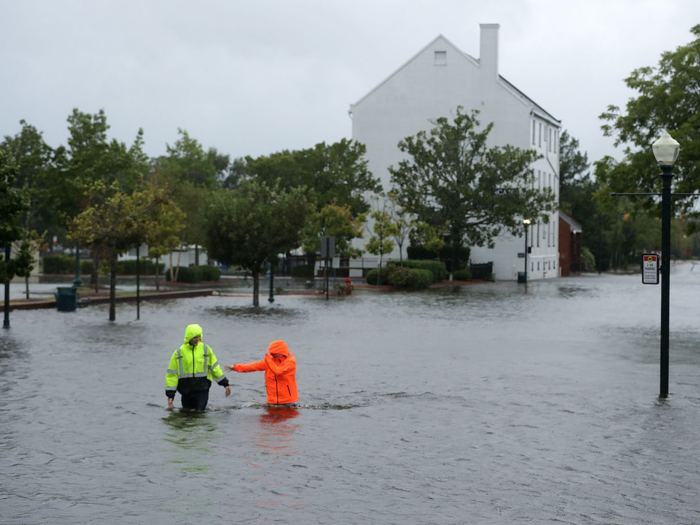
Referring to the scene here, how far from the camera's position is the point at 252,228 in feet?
103

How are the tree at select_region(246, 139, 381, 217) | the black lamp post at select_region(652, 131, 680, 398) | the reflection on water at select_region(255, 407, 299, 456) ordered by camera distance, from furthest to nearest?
1. the tree at select_region(246, 139, 381, 217)
2. the black lamp post at select_region(652, 131, 680, 398)
3. the reflection on water at select_region(255, 407, 299, 456)

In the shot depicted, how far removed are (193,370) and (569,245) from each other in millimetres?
73554

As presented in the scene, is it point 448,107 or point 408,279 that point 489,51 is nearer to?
point 448,107

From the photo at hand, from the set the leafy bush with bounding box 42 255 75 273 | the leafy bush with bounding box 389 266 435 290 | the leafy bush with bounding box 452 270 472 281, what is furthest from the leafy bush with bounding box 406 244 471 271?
the leafy bush with bounding box 42 255 75 273

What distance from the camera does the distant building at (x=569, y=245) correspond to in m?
77.8

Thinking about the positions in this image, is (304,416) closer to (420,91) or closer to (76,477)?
(76,477)

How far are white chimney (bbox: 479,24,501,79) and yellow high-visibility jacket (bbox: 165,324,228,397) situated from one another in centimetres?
5540

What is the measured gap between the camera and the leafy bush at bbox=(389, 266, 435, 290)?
45688 mm

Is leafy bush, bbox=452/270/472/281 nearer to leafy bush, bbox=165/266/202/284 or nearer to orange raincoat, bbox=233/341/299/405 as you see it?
leafy bush, bbox=165/266/202/284

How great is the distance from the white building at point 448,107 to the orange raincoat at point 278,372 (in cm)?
5191

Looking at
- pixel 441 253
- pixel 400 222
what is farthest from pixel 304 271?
pixel 400 222

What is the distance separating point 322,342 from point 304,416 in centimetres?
888

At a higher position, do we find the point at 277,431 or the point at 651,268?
the point at 651,268

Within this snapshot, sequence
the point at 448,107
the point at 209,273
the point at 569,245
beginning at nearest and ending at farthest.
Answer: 1. the point at 209,273
2. the point at 448,107
3. the point at 569,245
